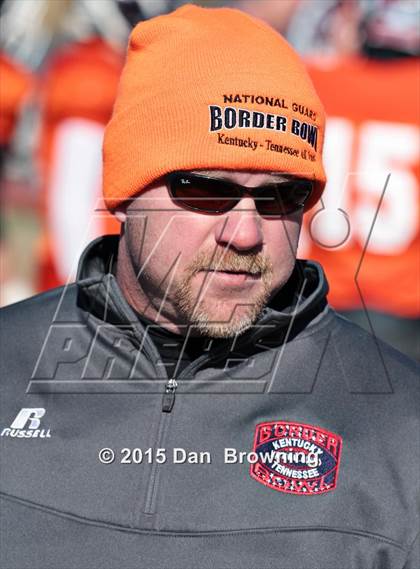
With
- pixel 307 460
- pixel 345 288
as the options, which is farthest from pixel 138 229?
pixel 345 288

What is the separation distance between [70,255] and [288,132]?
3.54 metres

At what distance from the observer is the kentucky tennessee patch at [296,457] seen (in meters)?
1.98

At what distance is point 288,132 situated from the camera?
2.17 m

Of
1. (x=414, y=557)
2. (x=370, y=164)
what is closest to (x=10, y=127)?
(x=370, y=164)

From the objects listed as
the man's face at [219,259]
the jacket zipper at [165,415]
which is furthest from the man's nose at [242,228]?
the jacket zipper at [165,415]

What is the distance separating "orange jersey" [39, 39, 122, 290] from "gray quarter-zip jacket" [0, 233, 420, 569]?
10.7 ft

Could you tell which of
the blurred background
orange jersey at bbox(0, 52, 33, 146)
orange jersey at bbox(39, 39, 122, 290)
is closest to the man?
the blurred background

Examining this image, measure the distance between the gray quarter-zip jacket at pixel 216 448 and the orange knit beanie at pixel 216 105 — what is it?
30 centimetres

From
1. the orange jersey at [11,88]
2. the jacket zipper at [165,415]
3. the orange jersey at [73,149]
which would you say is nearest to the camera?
the jacket zipper at [165,415]

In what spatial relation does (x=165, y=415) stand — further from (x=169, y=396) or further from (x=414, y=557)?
(x=414, y=557)

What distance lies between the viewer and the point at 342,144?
525 cm

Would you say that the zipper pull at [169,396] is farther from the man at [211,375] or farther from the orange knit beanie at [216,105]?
the orange knit beanie at [216,105]

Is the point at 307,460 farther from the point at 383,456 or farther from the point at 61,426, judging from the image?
the point at 61,426

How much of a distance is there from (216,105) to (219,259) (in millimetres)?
379
